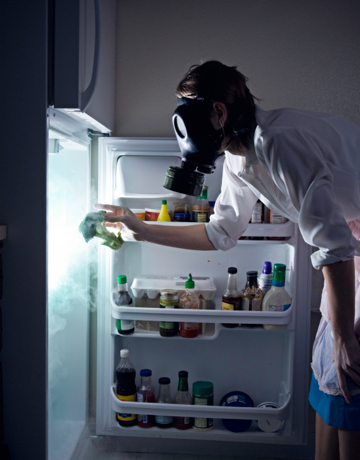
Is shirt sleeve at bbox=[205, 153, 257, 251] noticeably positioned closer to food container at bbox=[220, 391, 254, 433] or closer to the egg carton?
the egg carton

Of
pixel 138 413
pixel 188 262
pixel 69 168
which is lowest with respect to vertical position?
pixel 138 413

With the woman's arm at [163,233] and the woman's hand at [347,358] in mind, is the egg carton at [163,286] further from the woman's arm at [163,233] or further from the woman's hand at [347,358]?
the woman's hand at [347,358]

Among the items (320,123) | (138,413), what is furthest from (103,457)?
(320,123)

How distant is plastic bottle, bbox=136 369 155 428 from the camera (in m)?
1.80

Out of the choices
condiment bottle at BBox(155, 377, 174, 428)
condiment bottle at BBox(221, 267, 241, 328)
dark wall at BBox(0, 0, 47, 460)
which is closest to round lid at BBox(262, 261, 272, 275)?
condiment bottle at BBox(221, 267, 241, 328)

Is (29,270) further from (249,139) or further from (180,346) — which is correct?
(180,346)

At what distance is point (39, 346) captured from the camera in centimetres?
121

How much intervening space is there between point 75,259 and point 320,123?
1102 mm

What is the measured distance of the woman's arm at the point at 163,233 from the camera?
1.45m

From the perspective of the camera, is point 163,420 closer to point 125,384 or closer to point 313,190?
point 125,384

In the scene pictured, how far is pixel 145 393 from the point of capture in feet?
5.92

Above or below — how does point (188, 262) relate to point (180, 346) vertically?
above

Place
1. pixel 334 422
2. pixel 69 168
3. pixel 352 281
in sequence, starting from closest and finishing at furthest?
pixel 352 281 < pixel 334 422 < pixel 69 168

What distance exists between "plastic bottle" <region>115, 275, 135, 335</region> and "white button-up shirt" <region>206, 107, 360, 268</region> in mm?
808
